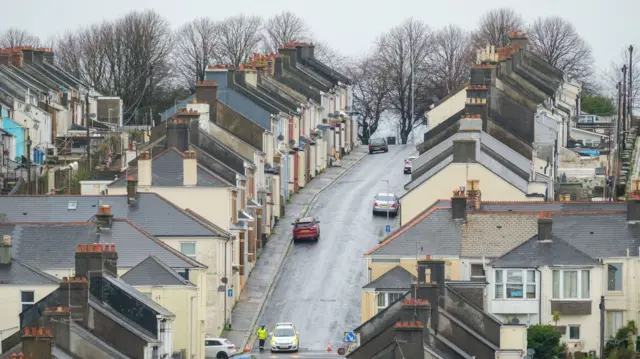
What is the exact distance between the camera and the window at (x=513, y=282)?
97.4m

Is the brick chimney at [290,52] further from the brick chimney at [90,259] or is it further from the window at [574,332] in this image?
the brick chimney at [90,259]

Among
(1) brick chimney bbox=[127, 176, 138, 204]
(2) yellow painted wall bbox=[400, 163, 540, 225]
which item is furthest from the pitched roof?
(1) brick chimney bbox=[127, 176, 138, 204]

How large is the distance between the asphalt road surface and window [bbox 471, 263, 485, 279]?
21.2 ft

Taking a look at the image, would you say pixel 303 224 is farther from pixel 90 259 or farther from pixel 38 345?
pixel 38 345

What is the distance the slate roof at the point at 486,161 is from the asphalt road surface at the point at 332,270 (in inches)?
182

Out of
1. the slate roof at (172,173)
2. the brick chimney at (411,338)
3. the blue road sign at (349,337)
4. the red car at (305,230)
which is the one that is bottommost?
the blue road sign at (349,337)

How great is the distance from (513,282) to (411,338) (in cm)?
2180

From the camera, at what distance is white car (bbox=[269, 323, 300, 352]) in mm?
100250

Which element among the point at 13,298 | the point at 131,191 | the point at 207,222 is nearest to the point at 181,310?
the point at 13,298

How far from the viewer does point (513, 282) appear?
9738 centimetres

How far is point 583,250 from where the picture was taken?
99.4 metres

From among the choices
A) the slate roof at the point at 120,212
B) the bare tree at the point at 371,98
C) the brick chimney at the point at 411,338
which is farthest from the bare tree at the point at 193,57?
the brick chimney at the point at 411,338

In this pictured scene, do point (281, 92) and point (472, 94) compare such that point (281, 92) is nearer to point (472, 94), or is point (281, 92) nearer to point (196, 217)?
point (472, 94)

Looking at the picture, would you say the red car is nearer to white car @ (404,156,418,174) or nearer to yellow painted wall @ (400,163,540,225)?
yellow painted wall @ (400,163,540,225)
